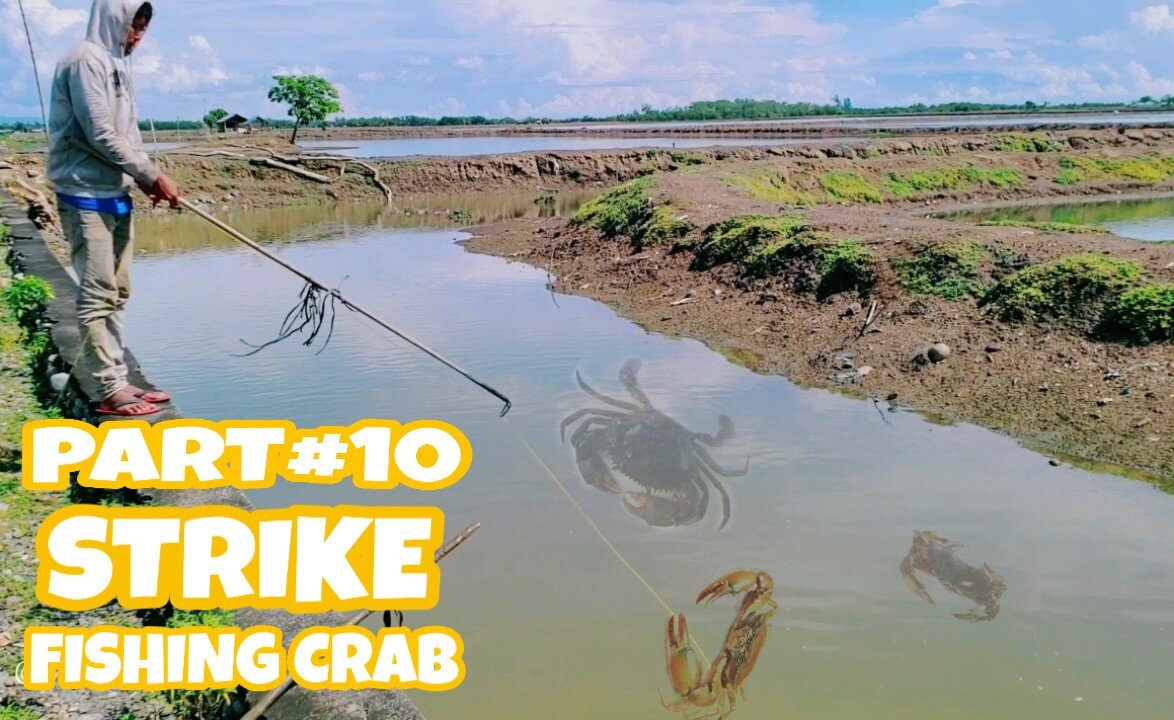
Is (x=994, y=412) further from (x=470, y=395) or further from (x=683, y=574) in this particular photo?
(x=470, y=395)

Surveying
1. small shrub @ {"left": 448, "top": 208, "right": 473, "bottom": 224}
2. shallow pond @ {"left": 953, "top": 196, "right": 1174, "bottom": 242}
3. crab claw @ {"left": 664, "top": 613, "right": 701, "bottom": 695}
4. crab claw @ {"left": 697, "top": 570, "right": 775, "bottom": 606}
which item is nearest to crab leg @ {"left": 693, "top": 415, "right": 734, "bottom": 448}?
crab claw @ {"left": 697, "top": 570, "right": 775, "bottom": 606}

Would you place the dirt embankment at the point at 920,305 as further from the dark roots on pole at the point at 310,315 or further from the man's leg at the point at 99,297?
the man's leg at the point at 99,297

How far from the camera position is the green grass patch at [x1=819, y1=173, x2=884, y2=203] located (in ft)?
65.5

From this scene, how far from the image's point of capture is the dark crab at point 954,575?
4004 mm

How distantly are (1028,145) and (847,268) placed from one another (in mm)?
23071

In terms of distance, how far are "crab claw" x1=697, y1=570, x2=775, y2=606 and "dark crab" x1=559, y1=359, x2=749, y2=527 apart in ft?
2.08

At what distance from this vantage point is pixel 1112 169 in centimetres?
2481

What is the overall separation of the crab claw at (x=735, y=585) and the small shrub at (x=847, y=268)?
5.28m

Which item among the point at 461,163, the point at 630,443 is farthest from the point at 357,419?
the point at 461,163

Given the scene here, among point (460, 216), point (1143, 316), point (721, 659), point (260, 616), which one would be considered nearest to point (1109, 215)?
point (1143, 316)

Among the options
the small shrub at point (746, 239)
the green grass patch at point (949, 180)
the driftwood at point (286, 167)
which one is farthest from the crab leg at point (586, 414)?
the green grass patch at point (949, 180)

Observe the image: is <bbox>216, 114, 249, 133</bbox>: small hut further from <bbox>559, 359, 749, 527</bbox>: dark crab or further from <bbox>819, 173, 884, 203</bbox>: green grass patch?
<bbox>559, 359, 749, 527</bbox>: dark crab

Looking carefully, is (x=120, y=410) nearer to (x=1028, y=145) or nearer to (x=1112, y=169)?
(x=1112, y=169)

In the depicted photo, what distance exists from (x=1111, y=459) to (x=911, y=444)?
3.94 feet
